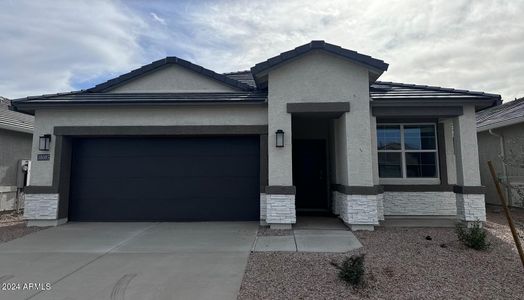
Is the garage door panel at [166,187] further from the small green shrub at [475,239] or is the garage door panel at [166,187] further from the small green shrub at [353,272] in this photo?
the small green shrub at [475,239]

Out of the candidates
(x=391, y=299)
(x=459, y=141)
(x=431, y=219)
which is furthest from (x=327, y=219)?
(x=391, y=299)

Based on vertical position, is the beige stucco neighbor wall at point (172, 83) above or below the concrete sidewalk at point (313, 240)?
above

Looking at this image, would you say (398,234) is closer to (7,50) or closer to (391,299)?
(391,299)

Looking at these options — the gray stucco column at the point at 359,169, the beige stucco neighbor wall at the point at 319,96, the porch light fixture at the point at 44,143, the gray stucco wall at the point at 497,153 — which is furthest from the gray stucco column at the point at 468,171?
the porch light fixture at the point at 44,143

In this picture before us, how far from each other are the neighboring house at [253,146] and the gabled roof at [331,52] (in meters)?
0.03

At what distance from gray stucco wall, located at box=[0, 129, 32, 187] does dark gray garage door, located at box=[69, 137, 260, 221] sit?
3.83 m

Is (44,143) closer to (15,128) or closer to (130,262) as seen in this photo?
(15,128)

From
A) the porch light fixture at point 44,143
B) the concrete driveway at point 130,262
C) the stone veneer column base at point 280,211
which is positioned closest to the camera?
the concrete driveway at point 130,262

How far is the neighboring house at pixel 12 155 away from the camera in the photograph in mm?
10617

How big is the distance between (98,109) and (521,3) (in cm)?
1081

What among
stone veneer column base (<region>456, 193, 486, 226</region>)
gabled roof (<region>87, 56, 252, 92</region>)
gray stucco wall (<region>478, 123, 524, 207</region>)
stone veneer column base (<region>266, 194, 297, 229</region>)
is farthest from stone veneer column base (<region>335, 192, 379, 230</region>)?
gray stucco wall (<region>478, 123, 524, 207</region>)

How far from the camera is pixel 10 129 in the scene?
10.7m

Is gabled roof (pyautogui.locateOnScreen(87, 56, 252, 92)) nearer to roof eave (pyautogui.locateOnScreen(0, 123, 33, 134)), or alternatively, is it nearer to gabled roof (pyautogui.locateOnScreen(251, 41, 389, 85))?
gabled roof (pyautogui.locateOnScreen(251, 41, 389, 85))

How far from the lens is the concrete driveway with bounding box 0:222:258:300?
4.09 metres
